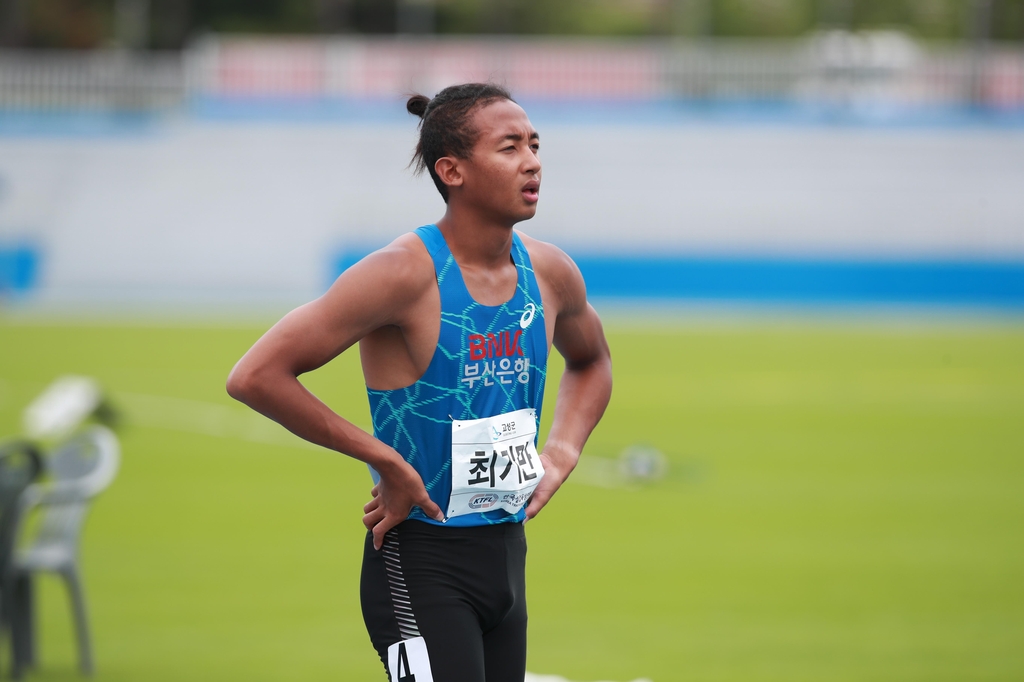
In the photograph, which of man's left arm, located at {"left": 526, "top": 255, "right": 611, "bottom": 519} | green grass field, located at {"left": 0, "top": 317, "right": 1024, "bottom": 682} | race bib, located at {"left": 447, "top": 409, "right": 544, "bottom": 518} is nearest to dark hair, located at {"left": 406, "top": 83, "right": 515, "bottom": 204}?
man's left arm, located at {"left": 526, "top": 255, "right": 611, "bottom": 519}

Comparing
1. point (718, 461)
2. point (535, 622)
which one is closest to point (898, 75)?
point (718, 461)

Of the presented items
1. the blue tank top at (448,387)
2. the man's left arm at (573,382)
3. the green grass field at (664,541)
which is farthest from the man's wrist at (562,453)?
the green grass field at (664,541)

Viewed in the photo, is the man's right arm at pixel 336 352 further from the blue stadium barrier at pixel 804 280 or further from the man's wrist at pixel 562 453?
the blue stadium barrier at pixel 804 280

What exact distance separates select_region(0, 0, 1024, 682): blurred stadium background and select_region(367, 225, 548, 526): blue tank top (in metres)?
0.96

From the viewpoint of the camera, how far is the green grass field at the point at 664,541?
24.8 ft

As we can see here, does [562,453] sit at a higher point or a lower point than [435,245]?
lower

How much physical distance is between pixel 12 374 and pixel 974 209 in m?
24.3

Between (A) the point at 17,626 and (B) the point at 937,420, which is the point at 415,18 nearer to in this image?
(B) the point at 937,420

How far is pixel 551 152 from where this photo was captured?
1391 inches

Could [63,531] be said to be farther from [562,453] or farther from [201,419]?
[201,419]

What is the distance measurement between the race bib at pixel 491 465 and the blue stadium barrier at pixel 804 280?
91.5 ft

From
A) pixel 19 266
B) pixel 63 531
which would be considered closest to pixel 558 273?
pixel 63 531

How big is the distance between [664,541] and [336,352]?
293 inches

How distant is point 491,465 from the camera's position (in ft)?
11.7
